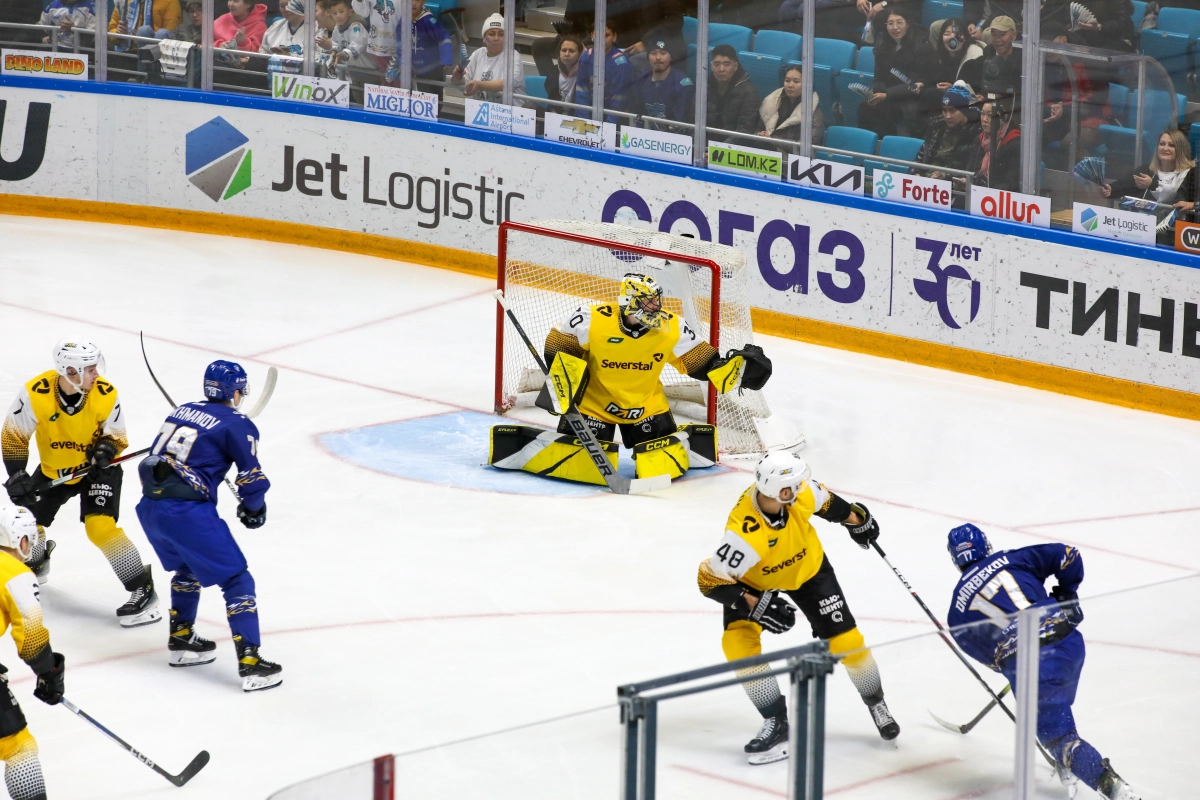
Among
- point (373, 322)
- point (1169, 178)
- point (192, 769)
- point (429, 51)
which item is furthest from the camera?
point (429, 51)

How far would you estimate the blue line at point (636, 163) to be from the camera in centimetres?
989

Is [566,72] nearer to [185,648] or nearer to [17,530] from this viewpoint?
[185,648]

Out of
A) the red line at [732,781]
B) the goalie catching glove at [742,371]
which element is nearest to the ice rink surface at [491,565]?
the red line at [732,781]

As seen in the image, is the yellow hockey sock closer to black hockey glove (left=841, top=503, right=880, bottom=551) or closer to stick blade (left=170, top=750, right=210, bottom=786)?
stick blade (left=170, top=750, right=210, bottom=786)

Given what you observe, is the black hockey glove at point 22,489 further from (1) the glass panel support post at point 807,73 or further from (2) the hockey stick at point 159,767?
(1) the glass panel support post at point 807,73

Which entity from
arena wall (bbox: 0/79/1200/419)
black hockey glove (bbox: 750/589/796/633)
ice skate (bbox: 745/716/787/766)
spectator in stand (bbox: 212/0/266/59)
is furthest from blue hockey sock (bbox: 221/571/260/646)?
spectator in stand (bbox: 212/0/266/59)

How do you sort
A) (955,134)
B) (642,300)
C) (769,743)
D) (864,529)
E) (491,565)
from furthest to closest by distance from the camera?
(955,134)
(642,300)
(491,565)
(864,529)
(769,743)

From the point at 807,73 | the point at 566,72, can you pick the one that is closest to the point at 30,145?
the point at 566,72

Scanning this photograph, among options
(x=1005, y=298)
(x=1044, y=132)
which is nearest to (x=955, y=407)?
(x=1005, y=298)

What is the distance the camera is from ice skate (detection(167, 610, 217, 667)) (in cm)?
646

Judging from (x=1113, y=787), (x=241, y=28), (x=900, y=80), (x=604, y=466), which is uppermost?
(x=241, y=28)

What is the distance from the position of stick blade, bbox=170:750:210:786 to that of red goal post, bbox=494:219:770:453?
406 centimetres

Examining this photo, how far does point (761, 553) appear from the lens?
552cm

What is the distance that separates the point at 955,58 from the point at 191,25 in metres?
5.82
